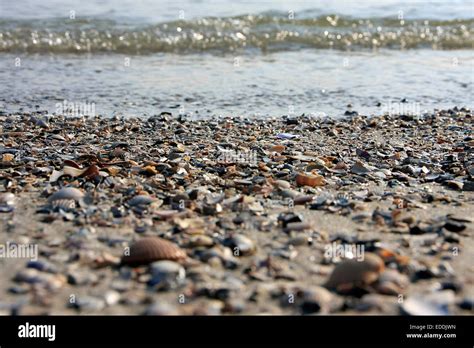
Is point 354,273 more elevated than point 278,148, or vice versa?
point 278,148

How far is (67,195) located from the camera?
363 cm

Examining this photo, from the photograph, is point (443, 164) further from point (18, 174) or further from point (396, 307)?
point (18, 174)

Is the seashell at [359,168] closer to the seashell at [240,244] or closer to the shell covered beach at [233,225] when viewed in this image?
the shell covered beach at [233,225]

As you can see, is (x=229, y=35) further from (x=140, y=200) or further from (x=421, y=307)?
(x=421, y=307)

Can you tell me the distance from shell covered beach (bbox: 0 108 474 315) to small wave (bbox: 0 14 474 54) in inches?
303

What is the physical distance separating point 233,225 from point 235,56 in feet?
31.1

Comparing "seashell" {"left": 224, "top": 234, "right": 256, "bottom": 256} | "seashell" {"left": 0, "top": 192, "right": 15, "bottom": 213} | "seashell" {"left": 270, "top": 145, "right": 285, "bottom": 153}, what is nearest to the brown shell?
"seashell" {"left": 224, "top": 234, "right": 256, "bottom": 256}

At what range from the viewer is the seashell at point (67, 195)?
362 centimetres

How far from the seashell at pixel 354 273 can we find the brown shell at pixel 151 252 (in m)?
0.69

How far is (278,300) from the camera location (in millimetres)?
2461

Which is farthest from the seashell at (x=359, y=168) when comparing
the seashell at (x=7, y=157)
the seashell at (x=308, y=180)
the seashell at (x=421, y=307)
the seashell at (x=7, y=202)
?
the seashell at (x=7, y=157)

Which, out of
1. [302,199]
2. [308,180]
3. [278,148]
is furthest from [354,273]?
[278,148]

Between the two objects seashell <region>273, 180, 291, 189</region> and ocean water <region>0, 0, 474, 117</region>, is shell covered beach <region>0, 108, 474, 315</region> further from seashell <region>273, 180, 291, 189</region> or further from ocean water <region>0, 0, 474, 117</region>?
ocean water <region>0, 0, 474, 117</region>

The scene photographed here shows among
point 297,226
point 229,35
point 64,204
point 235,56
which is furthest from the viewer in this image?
point 229,35
